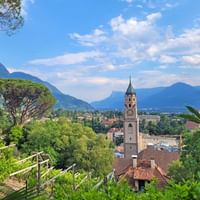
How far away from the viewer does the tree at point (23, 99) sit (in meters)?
21.3

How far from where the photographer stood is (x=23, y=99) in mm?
22094

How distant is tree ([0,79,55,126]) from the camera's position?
21328 mm

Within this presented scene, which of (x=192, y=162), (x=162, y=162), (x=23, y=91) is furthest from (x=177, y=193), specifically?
(x=162, y=162)

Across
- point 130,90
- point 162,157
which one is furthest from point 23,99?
point 130,90

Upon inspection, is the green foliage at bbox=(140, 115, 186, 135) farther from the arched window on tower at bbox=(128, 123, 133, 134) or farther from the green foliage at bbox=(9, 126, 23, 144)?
the green foliage at bbox=(9, 126, 23, 144)

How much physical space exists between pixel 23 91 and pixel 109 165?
865 centimetres

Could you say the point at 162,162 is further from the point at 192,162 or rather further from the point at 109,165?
the point at 192,162

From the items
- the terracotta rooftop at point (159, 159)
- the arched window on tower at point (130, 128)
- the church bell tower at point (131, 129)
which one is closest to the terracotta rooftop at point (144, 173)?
the terracotta rooftop at point (159, 159)

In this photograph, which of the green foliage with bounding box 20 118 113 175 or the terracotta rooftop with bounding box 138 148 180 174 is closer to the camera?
the green foliage with bounding box 20 118 113 175

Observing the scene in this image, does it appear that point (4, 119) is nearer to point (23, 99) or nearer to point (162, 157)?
point (23, 99)

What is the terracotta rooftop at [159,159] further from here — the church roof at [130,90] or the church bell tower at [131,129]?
the church roof at [130,90]

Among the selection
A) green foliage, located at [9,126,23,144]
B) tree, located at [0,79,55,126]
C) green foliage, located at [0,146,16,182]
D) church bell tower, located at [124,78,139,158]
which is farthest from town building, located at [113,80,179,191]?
tree, located at [0,79,55,126]

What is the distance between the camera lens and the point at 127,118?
128 feet

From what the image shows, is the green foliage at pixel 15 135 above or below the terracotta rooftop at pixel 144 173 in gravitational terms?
above
